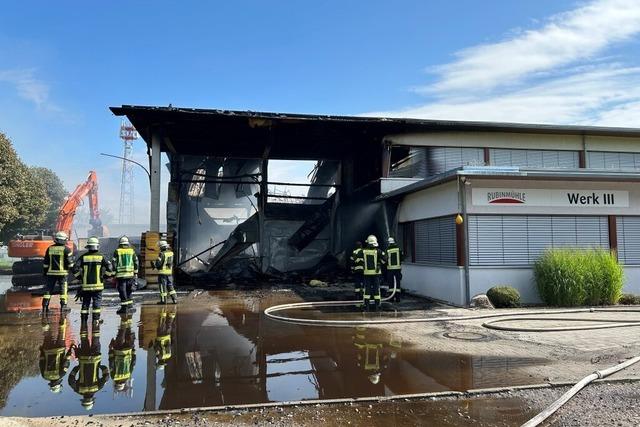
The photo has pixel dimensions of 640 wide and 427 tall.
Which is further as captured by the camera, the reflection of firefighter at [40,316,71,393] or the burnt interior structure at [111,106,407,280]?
the burnt interior structure at [111,106,407,280]

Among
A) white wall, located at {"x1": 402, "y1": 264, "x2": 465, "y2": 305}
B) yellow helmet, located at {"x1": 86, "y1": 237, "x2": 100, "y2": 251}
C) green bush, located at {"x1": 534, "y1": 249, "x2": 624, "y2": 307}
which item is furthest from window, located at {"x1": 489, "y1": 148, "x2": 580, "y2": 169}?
yellow helmet, located at {"x1": 86, "y1": 237, "x2": 100, "y2": 251}

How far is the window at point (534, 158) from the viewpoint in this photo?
60.1 ft

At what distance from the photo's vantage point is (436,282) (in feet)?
42.8

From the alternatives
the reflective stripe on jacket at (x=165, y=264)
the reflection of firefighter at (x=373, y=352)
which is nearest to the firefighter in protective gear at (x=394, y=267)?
the reflection of firefighter at (x=373, y=352)

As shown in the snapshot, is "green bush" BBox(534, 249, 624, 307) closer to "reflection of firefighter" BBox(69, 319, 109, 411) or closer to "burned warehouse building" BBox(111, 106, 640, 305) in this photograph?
"burned warehouse building" BBox(111, 106, 640, 305)

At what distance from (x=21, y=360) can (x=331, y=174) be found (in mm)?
17842

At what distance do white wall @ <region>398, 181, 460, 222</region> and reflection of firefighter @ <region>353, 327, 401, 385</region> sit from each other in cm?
499

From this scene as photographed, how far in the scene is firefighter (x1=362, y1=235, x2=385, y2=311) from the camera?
435 inches

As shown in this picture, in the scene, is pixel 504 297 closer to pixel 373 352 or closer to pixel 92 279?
pixel 373 352

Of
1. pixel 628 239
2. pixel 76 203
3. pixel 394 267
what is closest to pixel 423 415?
pixel 394 267

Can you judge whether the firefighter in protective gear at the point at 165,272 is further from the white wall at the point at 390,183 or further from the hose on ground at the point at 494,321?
the white wall at the point at 390,183

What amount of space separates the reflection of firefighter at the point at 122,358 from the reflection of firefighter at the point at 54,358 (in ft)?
1.85

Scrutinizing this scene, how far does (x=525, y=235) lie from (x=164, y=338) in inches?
351

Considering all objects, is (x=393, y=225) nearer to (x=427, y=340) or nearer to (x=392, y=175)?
(x=392, y=175)
